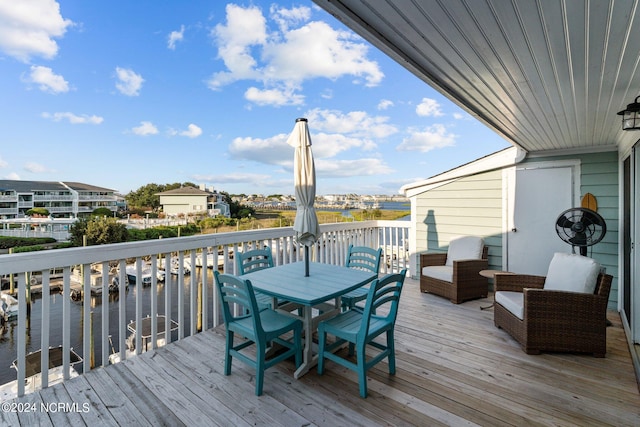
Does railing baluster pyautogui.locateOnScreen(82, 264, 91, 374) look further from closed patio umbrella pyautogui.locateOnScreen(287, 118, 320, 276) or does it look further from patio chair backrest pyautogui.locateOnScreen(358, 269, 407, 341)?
patio chair backrest pyautogui.locateOnScreen(358, 269, 407, 341)

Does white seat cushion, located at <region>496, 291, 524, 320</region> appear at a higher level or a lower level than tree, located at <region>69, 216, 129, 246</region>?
lower

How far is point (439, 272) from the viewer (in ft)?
15.0

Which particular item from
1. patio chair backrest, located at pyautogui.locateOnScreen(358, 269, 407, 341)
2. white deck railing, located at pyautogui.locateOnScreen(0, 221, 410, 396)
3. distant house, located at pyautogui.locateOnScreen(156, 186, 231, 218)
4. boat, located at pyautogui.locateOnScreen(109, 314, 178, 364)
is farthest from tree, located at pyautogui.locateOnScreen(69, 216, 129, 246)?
distant house, located at pyautogui.locateOnScreen(156, 186, 231, 218)

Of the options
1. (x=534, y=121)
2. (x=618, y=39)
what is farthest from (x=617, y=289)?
(x=618, y=39)

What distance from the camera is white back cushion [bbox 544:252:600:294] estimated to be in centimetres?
290

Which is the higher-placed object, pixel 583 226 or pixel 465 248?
pixel 583 226

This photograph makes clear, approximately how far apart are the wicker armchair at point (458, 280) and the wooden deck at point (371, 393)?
1.37 m

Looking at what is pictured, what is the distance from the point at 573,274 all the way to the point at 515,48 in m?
2.58

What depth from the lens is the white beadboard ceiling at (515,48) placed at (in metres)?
1.33

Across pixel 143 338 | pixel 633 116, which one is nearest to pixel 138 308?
pixel 143 338

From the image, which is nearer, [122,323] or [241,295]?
[241,295]

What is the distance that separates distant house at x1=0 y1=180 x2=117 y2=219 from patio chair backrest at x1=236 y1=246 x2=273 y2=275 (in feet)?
11.1

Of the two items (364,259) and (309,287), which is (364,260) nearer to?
(364,259)

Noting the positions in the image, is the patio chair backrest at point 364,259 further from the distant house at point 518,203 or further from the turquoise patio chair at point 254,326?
the distant house at point 518,203
